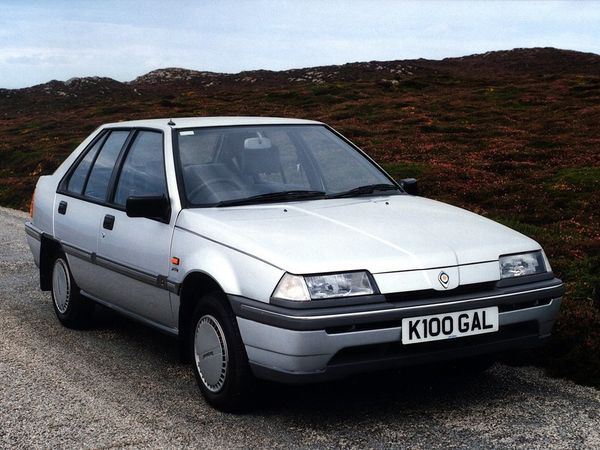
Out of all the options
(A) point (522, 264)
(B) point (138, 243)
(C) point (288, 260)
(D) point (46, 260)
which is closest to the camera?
(C) point (288, 260)

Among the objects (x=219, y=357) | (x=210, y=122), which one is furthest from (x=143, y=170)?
(x=219, y=357)

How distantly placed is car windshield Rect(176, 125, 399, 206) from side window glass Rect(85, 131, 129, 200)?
0.91 meters

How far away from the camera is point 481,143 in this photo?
23.3m

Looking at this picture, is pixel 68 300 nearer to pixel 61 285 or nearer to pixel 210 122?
pixel 61 285

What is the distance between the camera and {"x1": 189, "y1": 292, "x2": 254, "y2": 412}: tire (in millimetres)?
4605

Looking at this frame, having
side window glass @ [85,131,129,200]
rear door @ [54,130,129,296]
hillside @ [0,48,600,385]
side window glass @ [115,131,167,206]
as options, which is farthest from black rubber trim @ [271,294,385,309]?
side window glass @ [85,131,129,200]

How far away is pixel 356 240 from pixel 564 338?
7.28 feet

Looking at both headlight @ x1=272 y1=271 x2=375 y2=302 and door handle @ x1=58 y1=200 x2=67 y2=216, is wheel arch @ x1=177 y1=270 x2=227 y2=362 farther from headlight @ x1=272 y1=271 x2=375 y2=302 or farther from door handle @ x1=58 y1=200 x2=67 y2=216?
door handle @ x1=58 y1=200 x2=67 y2=216

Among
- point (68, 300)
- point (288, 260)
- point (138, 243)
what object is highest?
point (288, 260)

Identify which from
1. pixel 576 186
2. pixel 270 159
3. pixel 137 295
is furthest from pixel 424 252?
pixel 576 186

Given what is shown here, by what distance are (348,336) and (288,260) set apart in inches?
19.1

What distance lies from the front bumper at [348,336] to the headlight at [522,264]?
137 millimetres

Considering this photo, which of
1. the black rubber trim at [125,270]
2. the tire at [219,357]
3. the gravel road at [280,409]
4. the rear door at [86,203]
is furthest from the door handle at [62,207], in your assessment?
the tire at [219,357]

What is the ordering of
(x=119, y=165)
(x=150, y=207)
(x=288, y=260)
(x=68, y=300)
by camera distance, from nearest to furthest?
(x=288, y=260), (x=150, y=207), (x=119, y=165), (x=68, y=300)
